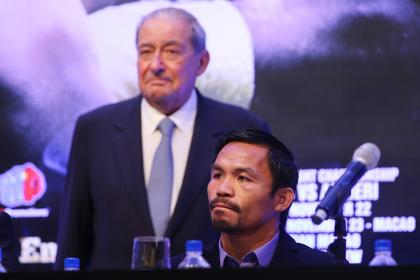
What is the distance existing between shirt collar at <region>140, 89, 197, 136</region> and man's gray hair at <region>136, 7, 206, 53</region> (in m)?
0.23

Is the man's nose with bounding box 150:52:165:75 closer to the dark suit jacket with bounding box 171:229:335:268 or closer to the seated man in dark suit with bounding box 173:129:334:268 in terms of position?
the seated man in dark suit with bounding box 173:129:334:268

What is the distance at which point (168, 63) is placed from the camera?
15.3 ft

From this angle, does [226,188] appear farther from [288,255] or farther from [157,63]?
[157,63]

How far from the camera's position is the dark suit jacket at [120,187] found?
14.9ft

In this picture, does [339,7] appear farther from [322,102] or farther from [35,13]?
[35,13]

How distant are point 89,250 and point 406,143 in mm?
1549

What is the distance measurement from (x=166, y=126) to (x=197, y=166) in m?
0.24

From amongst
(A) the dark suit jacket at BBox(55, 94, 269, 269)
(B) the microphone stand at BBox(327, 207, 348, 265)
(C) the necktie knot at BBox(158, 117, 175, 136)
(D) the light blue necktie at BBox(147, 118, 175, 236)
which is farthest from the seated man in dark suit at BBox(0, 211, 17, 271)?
(C) the necktie knot at BBox(158, 117, 175, 136)

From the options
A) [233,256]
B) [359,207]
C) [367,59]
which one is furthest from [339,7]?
[233,256]

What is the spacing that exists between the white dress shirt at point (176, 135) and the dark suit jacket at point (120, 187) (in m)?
0.03

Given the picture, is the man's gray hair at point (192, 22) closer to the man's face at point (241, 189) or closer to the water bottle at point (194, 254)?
the man's face at point (241, 189)

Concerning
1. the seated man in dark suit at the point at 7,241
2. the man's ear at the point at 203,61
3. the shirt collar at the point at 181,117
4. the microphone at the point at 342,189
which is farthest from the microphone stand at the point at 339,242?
the man's ear at the point at 203,61

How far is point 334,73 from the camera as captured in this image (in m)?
4.62

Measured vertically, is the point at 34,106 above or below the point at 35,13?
A: below
